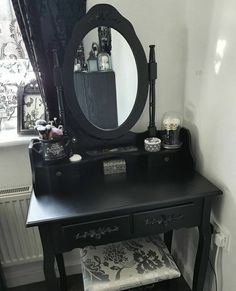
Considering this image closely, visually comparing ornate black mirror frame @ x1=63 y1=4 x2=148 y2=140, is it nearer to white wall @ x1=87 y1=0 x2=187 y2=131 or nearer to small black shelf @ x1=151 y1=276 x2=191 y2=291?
white wall @ x1=87 y1=0 x2=187 y2=131

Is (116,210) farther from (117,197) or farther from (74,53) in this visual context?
(74,53)

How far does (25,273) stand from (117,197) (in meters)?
0.96

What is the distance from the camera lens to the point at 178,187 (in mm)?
1105

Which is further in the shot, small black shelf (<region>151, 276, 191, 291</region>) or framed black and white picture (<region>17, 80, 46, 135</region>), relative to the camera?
small black shelf (<region>151, 276, 191, 291</region>)

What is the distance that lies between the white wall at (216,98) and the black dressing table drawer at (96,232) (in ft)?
1.49

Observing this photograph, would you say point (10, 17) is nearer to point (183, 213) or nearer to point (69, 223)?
point (69, 223)

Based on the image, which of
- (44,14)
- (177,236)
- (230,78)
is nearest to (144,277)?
(177,236)

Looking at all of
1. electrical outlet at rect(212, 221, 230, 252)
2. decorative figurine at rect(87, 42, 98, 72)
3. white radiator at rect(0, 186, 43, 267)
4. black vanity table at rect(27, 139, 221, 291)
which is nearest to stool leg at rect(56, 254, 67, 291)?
white radiator at rect(0, 186, 43, 267)

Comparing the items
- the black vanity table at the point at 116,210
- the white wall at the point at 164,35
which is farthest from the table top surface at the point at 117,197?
the white wall at the point at 164,35

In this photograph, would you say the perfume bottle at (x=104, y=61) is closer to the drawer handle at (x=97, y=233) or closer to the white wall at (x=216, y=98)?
the white wall at (x=216, y=98)

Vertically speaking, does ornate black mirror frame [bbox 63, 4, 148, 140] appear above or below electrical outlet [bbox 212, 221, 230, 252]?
above

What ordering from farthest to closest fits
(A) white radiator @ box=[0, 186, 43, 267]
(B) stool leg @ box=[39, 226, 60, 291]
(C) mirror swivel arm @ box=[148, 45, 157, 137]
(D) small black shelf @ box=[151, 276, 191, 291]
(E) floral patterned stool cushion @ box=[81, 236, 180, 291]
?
(D) small black shelf @ box=[151, 276, 191, 291] < (A) white radiator @ box=[0, 186, 43, 267] < (C) mirror swivel arm @ box=[148, 45, 157, 137] < (E) floral patterned stool cushion @ box=[81, 236, 180, 291] < (B) stool leg @ box=[39, 226, 60, 291]

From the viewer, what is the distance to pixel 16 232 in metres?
1.38

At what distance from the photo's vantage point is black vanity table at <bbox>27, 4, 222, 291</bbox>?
97cm
